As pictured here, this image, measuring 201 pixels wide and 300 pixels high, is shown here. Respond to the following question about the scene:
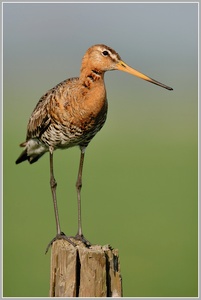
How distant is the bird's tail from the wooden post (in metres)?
2.88

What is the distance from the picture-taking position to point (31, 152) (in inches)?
374

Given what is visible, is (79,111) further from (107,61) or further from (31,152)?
(31,152)

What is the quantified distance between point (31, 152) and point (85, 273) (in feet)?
11.3

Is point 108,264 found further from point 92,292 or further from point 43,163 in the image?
point 43,163

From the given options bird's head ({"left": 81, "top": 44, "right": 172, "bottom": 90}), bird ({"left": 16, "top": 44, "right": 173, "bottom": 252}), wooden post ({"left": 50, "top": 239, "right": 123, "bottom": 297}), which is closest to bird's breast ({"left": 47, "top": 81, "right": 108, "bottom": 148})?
bird ({"left": 16, "top": 44, "right": 173, "bottom": 252})

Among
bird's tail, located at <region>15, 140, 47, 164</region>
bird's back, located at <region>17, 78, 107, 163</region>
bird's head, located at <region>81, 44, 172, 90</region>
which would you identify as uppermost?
bird's head, located at <region>81, 44, 172, 90</region>

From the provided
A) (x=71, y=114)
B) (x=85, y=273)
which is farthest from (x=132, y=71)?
(x=85, y=273)

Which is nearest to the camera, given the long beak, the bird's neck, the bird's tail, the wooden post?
the wooden post

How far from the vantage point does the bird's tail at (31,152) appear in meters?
9.29

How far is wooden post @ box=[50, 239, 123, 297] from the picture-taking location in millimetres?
6348

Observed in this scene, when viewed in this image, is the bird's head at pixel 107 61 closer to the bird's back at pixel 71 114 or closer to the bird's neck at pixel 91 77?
the bird's neck at pixel 91 77

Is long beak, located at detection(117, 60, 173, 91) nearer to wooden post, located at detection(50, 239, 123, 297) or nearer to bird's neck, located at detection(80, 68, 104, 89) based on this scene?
bird's neck, located at detection(80, 68, 104, 89)

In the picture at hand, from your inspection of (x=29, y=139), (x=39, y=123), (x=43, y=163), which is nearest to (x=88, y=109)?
(x=39, y=123)

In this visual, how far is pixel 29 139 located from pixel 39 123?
745 millimetres
